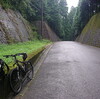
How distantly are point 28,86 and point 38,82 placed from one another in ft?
1.55

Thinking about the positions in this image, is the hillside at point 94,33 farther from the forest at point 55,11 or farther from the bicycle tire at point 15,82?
the bicycle tire at point 15,82

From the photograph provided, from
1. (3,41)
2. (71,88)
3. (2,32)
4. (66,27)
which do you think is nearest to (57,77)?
(71,88)

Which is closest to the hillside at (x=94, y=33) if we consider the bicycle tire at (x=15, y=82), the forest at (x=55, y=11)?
the forest at (x=55, y=11)

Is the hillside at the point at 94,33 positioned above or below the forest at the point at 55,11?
below

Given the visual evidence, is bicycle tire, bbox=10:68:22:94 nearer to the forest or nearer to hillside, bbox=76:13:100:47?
hillside, bbox=76:13:100:47

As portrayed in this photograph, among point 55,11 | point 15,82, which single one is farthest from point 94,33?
point 55,11

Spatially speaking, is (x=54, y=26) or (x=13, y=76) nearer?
(x=13, y=76)

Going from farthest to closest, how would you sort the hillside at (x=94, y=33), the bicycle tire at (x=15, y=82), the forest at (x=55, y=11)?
the forest at (x=55, y=11)
the hillside at (x=94, y=33)
the bicycle tire at (x=15, y=82)

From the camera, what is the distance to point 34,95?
3.94 meters

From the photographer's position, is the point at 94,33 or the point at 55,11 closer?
the point at 94,33

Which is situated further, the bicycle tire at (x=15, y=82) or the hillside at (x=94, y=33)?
the hillside at (x=94, y=33)

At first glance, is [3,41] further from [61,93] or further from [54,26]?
[54,26]

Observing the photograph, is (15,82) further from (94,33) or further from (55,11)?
(55,11)

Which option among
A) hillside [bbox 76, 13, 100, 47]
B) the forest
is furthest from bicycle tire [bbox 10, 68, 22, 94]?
the forest
